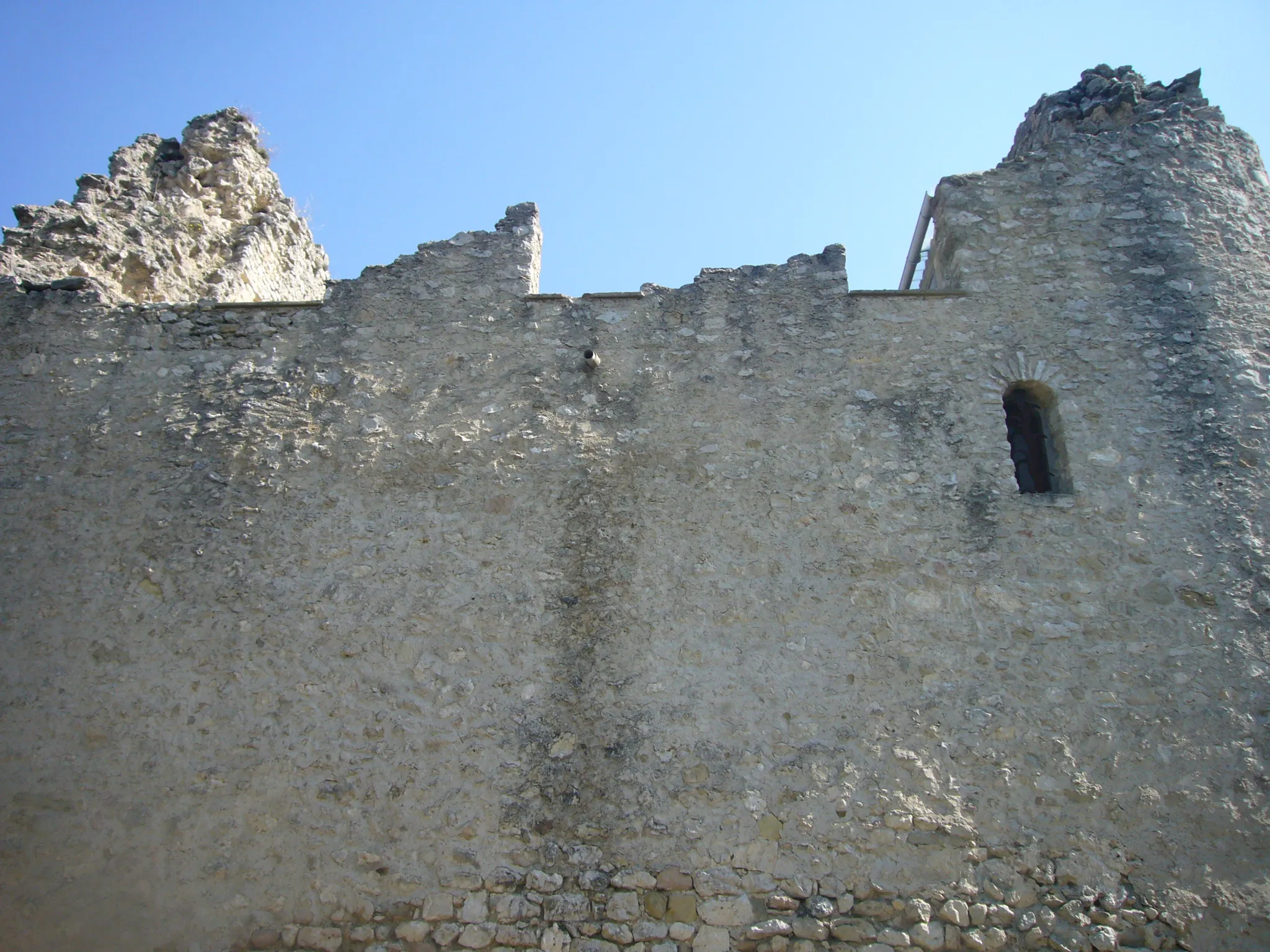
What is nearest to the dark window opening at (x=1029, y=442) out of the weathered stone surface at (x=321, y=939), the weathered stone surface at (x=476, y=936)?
the weathered stone surface at (x=476, y=936)

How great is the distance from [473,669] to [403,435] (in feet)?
5.68

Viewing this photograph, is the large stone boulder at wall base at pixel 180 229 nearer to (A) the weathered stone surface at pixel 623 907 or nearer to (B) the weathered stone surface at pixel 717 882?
(A) the weathered stone surface at pixel 623 907

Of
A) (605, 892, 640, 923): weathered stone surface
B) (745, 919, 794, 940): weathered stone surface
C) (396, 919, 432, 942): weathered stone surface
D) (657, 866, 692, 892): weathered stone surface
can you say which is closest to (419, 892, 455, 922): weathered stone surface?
(396, 919, 432, 942): weathered stone surface

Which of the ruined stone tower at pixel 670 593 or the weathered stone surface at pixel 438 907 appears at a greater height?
the ruined stone tower at pixel 670 593

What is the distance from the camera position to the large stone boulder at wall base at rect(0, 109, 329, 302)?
6.70 meters

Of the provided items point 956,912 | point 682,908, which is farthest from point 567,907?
point 956,912

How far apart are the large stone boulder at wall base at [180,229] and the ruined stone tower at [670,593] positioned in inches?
8.4

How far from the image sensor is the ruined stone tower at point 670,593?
448 centimetres

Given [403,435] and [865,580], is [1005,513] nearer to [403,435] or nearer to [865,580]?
[865,580]

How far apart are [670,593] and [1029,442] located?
9.33ft

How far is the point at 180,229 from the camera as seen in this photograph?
7320mm

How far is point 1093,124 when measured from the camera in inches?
266

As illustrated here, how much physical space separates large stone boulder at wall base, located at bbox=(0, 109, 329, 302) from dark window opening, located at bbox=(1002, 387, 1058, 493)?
647cm

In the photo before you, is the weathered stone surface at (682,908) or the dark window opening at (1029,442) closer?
the weathered stone surface at (682,908)
